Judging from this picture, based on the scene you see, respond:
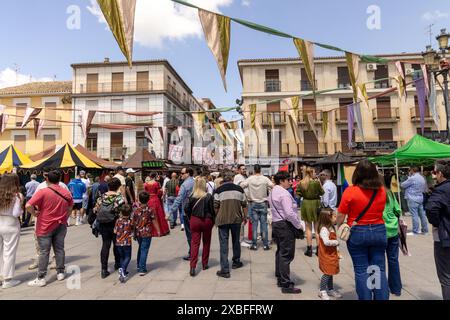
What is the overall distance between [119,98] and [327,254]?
2925 cm

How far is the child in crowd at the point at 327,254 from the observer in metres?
3.38

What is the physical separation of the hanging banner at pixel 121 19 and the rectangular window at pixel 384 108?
27.1 m

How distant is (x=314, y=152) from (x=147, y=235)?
935 inches

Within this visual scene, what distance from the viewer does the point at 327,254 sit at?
135 inches

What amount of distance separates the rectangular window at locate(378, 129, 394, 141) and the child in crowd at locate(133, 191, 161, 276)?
2682 cm

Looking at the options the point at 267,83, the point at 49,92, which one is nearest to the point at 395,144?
the point at 267,83

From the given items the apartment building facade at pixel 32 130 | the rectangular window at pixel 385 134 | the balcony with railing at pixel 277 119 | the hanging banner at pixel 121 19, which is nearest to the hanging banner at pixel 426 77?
the hanging banner at pixel 121 19

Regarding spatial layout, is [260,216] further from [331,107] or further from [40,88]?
[40,88]

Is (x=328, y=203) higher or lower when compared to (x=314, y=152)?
lower
